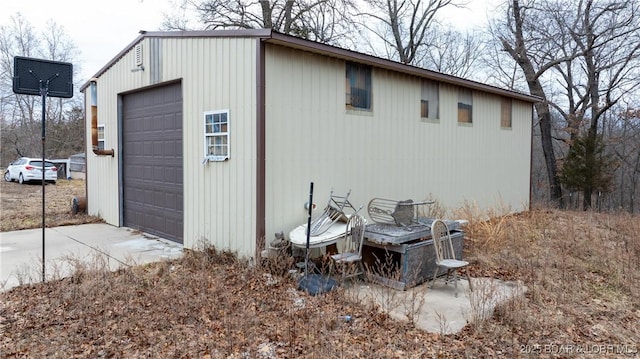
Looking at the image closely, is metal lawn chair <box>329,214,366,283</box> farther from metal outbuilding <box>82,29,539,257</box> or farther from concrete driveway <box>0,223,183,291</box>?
concrete driveway <box>0,223,183,291</box>

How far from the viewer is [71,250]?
6316 mm

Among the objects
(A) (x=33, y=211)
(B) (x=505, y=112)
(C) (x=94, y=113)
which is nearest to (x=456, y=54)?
(B) (x=505, y=112)

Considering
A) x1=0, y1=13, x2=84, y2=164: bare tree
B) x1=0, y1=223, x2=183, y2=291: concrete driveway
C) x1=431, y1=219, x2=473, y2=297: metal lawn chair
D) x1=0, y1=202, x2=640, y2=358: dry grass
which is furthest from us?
x1=0, y1=13, x2=84, y2=164: bare tree

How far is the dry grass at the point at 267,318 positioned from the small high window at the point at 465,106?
4.11 metres

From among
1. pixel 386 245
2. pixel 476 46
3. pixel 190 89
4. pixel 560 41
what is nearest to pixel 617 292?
pixel 386 245

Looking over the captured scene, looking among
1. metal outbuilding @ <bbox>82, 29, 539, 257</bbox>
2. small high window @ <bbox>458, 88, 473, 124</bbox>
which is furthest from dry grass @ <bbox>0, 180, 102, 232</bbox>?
small high window @ <bbox>458, 88, 473, 124</bbox>

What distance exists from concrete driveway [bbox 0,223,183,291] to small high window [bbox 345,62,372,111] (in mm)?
3449

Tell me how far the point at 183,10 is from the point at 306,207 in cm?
1394

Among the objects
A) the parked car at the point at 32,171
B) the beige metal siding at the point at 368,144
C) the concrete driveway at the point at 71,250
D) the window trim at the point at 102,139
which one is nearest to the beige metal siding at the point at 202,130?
the beige metal siding at the point at 368,144

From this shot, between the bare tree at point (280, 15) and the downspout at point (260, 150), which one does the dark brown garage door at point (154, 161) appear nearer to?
the downspout at point (260, 150)

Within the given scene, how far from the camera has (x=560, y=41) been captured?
18.2 m

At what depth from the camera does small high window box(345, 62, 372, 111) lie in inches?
264

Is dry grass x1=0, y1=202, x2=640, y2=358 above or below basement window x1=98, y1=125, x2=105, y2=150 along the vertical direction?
below

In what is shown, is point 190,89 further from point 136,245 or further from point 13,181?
point 13,181
